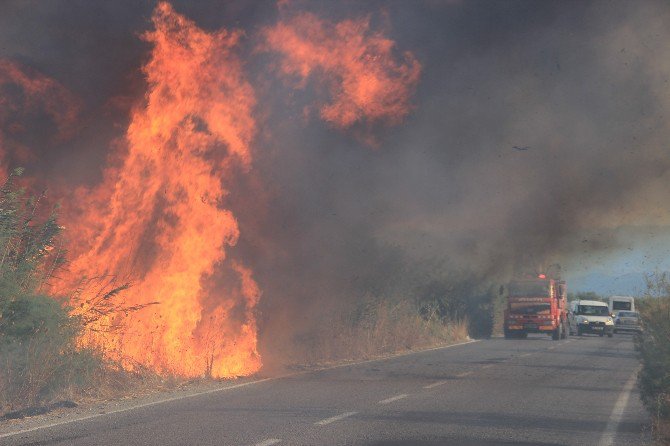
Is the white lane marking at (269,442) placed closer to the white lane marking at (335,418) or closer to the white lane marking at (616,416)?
the white lane marking at (335,418)

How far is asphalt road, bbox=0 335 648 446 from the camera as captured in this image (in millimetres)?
10109

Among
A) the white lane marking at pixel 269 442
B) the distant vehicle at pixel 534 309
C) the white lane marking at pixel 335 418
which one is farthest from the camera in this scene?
the distant vehicle at pixel 534 309

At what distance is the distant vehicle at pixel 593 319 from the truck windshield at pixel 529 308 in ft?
34.8

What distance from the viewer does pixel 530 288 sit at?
4447cm

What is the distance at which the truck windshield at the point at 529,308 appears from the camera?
43.6 meters

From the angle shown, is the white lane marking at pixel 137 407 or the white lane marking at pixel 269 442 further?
the white lane marking at pixel 137 407

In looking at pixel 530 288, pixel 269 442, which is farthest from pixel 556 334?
pixel 269 442

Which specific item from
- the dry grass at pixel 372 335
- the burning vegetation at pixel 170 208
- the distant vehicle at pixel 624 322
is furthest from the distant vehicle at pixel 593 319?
the burning vegetation at pixel 170 208

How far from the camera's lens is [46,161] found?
19641 millimetres

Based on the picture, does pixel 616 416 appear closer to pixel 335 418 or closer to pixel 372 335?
pixel 335 418

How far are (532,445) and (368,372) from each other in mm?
10211

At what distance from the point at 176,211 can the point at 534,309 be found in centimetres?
2888

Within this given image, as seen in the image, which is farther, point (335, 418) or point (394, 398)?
point (394, 398)

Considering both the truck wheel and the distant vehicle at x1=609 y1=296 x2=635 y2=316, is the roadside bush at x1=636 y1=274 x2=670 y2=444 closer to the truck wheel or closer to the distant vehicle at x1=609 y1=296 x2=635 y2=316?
the truck wheel
